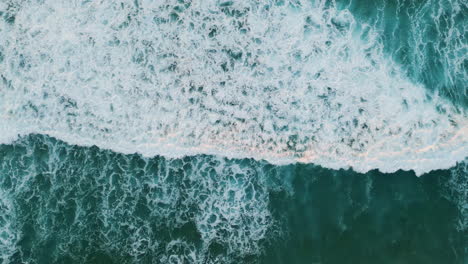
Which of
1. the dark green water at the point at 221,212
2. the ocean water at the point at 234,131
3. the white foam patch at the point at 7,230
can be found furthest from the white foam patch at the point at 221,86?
the white foam patch at the point at 7,230

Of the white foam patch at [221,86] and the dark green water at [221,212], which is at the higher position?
the white foam patch at [221,86]

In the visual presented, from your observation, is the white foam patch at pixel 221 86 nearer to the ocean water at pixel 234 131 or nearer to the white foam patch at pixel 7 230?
the ocean water at pixel 234 131

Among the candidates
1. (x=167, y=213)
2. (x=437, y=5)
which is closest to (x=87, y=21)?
(x=167, y=213)

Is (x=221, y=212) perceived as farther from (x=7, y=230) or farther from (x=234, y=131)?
(x=7, y=230)

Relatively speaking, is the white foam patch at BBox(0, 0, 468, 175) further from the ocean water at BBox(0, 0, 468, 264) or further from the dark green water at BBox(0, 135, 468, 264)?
the dark green water at BBox(0, 135, 468, 264)

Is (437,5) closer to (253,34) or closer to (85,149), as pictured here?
(253,34)
